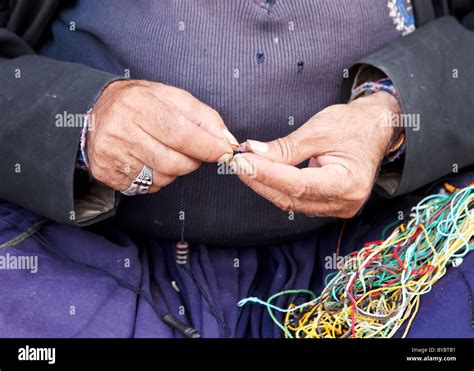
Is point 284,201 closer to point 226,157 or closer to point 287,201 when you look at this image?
point 287,201

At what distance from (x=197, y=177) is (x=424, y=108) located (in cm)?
40

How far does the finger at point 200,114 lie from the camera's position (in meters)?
1.24

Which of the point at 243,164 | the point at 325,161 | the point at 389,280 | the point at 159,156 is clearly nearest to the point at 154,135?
the point at 159,156

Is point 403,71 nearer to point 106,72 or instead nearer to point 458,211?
point 458,211

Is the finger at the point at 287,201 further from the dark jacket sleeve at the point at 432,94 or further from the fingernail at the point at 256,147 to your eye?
the dark jacket sleeve at the point at 432,94

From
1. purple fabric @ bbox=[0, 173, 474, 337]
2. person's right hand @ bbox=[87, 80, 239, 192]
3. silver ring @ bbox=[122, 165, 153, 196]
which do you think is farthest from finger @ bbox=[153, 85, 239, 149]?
purple fabric @ bbox=[0, 173, 474, 337]

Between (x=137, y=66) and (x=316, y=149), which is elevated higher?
(x=137, y=66)

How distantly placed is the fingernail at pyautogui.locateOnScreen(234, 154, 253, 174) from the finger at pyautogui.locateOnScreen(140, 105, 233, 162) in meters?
0.02

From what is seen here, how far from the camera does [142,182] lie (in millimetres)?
1284

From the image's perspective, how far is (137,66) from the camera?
1403 millimetres

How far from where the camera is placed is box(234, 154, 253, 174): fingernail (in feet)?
3.97

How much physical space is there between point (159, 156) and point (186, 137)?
0.18 feet
